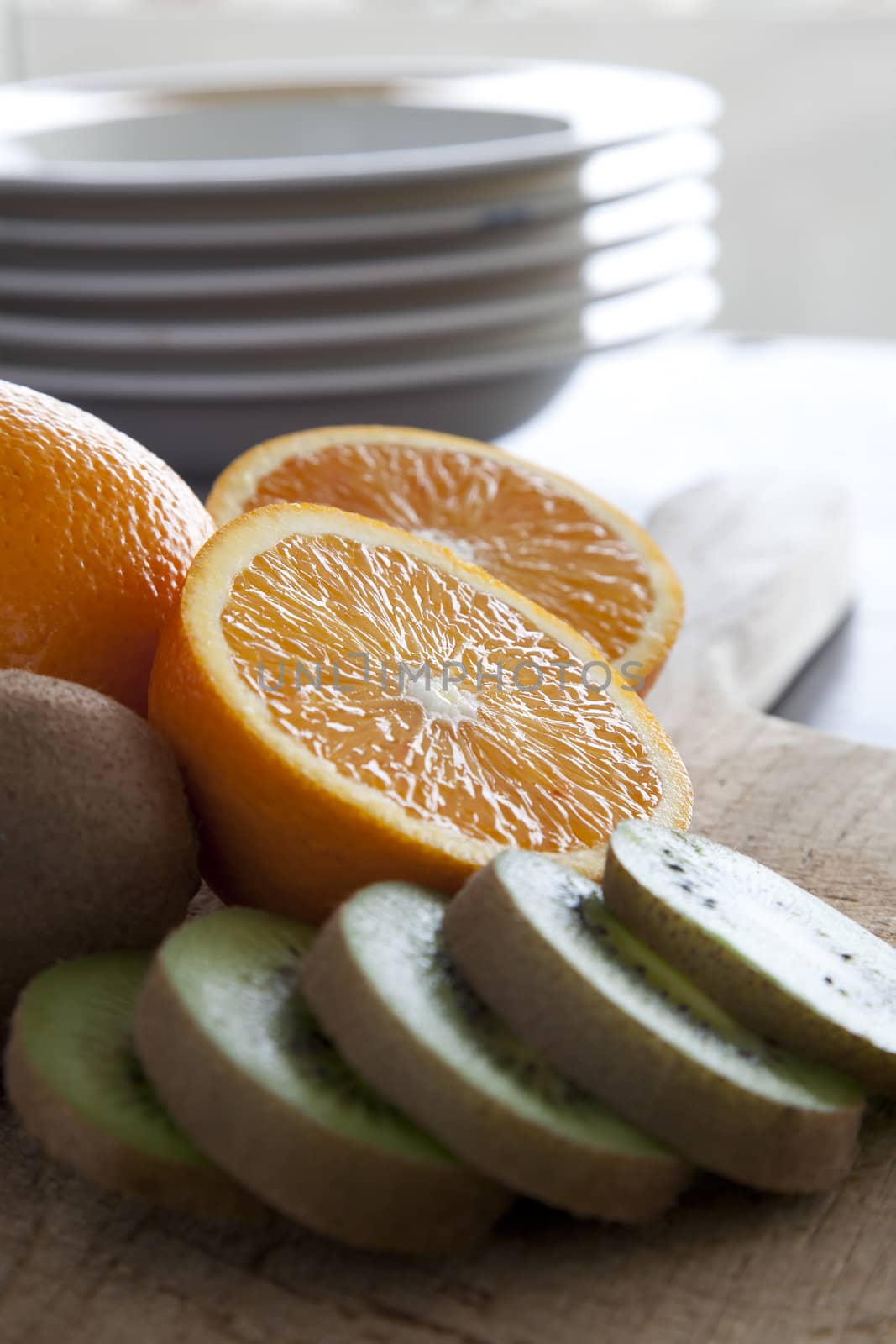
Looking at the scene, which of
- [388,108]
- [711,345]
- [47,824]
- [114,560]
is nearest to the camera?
[47,824]

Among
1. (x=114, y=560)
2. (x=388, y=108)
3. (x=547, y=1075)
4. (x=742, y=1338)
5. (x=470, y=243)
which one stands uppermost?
(x=388, y=108)

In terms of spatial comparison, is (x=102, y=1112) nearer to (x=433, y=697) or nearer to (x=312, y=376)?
(x=433, y=697)

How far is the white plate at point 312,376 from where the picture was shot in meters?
1.83

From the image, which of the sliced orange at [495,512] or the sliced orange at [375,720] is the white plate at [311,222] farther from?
the sliced orange at [375,720]

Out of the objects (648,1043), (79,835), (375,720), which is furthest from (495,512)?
(648,1043)

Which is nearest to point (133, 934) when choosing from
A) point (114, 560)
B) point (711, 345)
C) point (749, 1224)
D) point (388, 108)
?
point (114, 560)

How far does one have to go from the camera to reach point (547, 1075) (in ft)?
3.03

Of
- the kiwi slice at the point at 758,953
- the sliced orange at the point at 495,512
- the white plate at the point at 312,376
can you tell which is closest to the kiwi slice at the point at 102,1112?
the kiwi slice at the point at 758,953

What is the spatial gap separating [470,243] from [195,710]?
96cm

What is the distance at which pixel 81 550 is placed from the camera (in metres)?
1.21

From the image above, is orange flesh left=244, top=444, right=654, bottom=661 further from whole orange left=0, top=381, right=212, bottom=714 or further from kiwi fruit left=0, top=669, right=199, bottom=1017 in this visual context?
kiwi fruit left=0, top=669, right=199, bottom=1017

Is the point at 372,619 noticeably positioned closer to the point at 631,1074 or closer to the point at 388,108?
the point at 631,1074

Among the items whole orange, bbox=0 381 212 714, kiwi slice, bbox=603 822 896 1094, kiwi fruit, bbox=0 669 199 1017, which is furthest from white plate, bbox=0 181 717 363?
kiwi slice, bbox=603 822 896 1094

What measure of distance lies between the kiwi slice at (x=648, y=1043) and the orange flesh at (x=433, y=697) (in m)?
0.15
